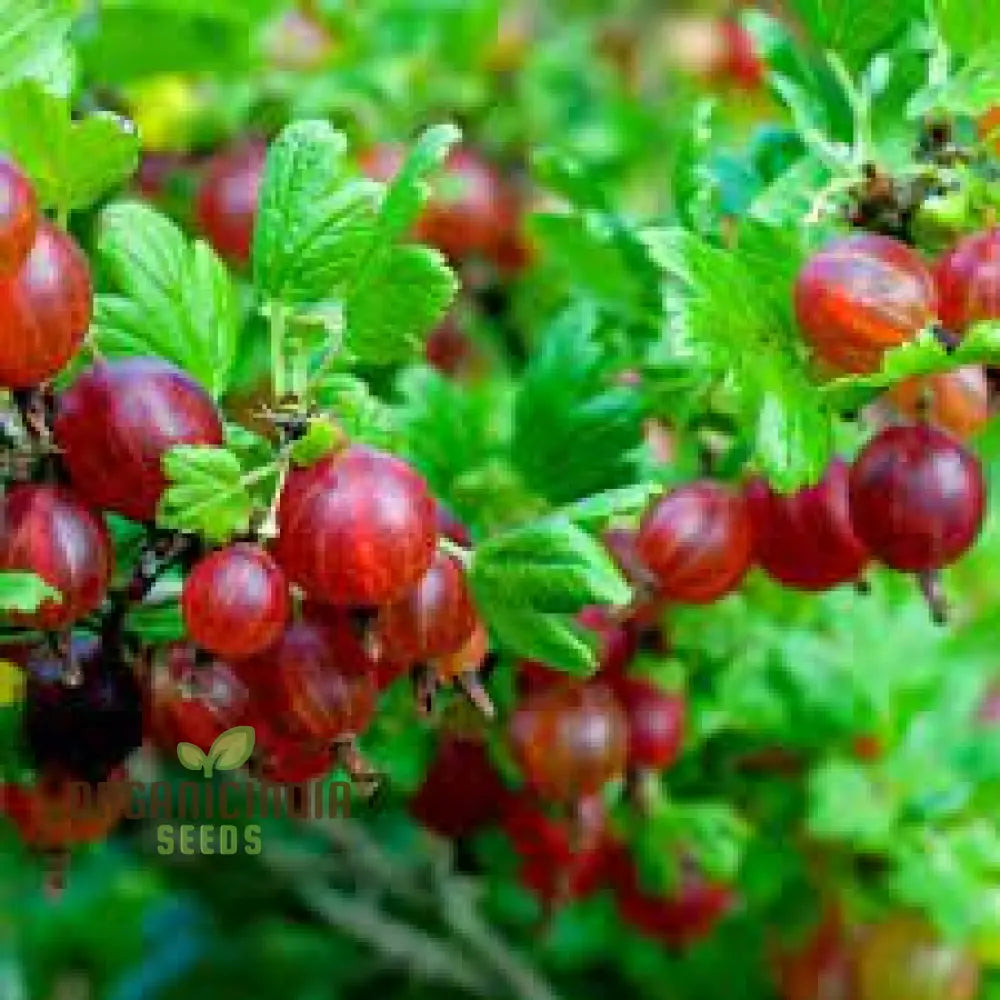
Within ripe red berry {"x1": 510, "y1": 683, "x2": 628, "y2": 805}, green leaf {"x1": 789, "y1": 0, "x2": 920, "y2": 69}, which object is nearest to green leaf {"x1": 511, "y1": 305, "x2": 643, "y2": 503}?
ripe red berry {"x1": 510, "y1": 683, "x2": 628, "y2": 805}

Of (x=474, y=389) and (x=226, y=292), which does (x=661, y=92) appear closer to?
(x=474, y=389)

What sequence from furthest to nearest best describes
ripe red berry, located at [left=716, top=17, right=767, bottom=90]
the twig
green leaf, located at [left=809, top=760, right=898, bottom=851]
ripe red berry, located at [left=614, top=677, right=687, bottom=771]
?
ripe red berry, located at [left=716, top=17, right=767, bottom=90]
the twig
green leaf, located at [left=809, top=760, right=898, bottom=851]
ripe red berry, located at [left=614, top=677, right=687, bottom=771]

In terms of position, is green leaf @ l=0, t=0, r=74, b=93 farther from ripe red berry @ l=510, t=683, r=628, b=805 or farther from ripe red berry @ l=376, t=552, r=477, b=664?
ripe red berry @ l=510, t=683, r=628, b=805

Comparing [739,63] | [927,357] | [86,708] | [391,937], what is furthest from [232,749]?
[739,63]

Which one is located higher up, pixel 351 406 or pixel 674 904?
pixel 351 406

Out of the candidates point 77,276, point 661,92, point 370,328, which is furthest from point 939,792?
point 661,92

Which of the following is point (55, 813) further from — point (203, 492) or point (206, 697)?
point (203, 492)
